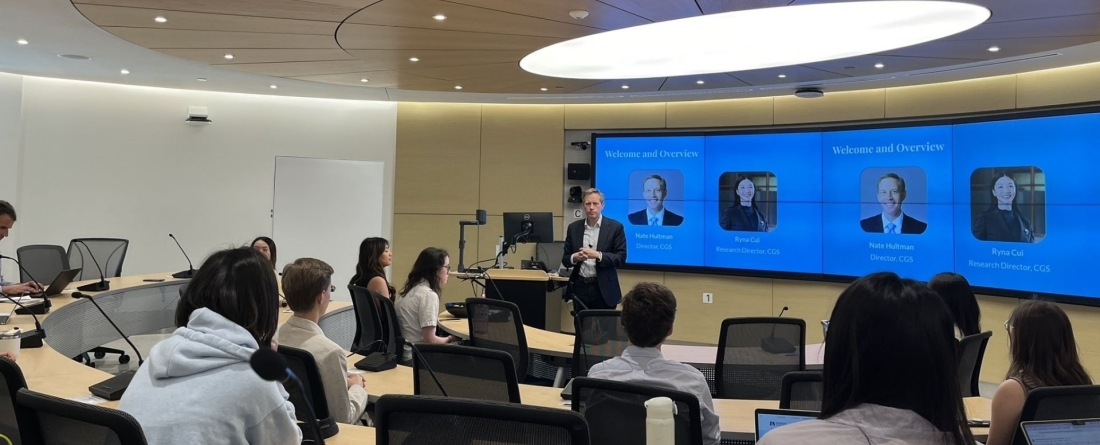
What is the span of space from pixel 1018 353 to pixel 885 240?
17.8 feet

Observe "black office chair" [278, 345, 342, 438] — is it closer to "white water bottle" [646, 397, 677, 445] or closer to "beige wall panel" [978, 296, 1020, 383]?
"white water bottle" [646, 397, 677, 445]

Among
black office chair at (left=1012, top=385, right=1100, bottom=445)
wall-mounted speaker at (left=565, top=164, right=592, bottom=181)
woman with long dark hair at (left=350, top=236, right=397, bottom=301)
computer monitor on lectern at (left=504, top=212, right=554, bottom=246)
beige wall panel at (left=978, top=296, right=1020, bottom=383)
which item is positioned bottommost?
beige wall panel at (left=978, top=296, right=1020, bottom=383)

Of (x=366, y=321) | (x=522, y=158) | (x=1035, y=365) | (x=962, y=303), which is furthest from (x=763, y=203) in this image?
(x=1035, y=365)

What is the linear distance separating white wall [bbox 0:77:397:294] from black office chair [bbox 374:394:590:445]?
8416 millimetres

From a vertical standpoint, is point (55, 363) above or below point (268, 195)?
A: below

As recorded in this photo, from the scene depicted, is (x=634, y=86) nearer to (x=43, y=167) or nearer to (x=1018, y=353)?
(x=1018, y=353)

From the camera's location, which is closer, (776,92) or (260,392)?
(260,392)

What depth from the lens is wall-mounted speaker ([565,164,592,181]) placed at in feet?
29.7

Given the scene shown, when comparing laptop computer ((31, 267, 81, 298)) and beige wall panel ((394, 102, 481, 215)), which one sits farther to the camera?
beige wall panel ((394, 102, 481, 215))

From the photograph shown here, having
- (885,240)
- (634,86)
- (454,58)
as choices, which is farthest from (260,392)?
(885,240)

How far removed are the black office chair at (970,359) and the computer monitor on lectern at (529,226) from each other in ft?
15.7

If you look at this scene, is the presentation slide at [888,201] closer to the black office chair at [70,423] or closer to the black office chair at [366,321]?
the black office chair at [366,321]

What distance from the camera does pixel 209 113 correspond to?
922 cm

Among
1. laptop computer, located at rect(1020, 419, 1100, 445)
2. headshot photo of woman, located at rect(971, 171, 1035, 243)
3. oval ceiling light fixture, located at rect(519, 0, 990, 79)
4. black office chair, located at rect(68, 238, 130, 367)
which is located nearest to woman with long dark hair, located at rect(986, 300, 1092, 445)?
laptop computer, located at rect(1020, 419, 1100, 445)
